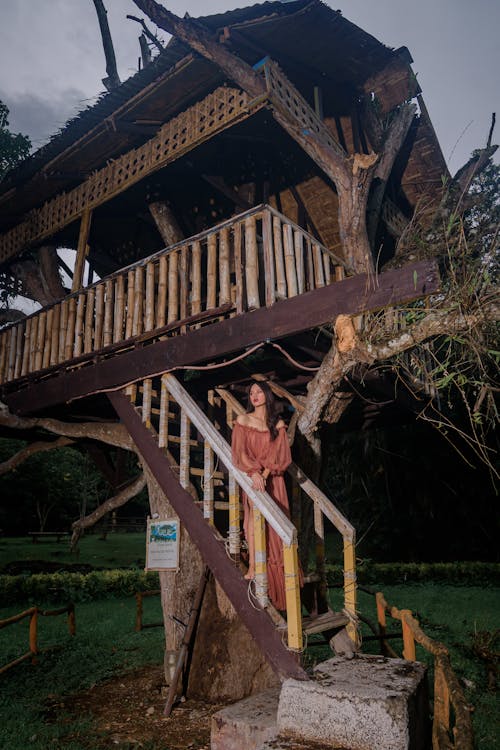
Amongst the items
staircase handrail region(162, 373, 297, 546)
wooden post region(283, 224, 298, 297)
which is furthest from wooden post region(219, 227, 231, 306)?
staircase handrail region(162, 373, 297, 546)

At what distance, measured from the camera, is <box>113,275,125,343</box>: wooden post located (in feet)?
21.5

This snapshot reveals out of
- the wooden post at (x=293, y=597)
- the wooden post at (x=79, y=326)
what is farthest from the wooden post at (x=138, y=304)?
the wooden post at (x=293, y=597)

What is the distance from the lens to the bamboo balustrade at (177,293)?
532 centimetres

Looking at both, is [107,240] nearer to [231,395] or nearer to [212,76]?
[212,76]

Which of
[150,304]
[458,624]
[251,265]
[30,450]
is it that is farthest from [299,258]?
[458,624]

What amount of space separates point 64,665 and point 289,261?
6972mm

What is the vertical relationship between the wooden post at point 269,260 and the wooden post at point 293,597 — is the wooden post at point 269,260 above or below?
above

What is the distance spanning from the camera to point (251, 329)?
16.9 ft

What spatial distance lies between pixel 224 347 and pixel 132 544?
89.8ft

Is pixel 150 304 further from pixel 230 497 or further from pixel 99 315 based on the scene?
pixel 230 497

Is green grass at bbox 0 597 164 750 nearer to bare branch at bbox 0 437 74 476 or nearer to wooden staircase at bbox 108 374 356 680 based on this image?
wooden staircase at bbox 108 374 356 680

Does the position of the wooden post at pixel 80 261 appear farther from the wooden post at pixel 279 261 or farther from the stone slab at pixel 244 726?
the stone slab at pixel 244 726

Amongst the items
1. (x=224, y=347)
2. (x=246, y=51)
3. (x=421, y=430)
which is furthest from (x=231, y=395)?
(x=421, y=430)

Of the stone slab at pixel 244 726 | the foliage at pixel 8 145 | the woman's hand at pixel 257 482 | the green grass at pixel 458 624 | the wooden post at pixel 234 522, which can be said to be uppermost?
the foliage at pixel 8 145
